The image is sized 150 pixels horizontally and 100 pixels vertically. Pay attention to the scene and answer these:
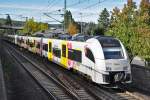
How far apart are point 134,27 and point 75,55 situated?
11458 mm

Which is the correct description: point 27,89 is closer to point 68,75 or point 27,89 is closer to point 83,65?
point 83,65

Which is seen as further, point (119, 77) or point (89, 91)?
point (119, 77)

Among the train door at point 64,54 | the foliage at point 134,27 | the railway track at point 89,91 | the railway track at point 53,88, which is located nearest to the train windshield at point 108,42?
the railway track at point 89,91

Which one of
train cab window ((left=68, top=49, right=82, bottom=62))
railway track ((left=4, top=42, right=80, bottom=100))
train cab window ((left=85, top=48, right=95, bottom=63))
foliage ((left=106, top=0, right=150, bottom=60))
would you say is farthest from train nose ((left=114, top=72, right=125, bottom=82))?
foliage ((left=106, top=0, right=150, bottom=60))

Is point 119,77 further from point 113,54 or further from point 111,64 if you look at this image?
point 113,54

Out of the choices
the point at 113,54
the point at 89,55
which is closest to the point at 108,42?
the point at 113,54

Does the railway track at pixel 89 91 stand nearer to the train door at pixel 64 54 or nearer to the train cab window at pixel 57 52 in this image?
the train door at pixel 64 54

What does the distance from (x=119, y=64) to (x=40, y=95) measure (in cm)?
471

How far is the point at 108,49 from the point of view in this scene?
75.6 ft

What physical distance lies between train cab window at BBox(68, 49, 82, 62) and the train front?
3.38 meters

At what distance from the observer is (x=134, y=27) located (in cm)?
3762

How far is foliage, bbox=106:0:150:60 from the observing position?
34.4m

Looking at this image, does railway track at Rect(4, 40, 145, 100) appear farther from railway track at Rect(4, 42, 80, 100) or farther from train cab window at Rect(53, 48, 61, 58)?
train cab window at Rect(53, 48, 61, 58)

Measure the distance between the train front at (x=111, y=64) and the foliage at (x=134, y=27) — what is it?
11.0 m
